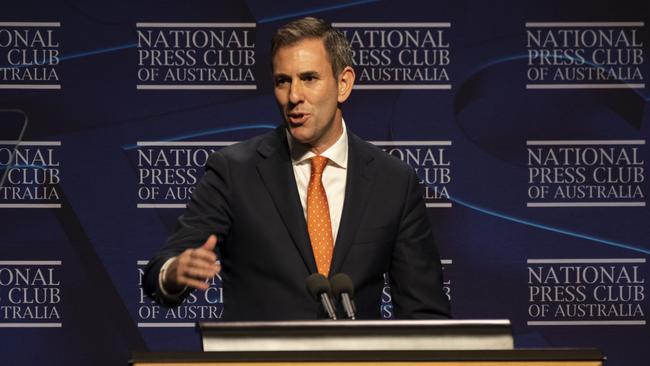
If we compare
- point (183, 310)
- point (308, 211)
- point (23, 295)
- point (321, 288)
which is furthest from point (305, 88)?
point (23, 295)

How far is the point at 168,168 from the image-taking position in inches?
190

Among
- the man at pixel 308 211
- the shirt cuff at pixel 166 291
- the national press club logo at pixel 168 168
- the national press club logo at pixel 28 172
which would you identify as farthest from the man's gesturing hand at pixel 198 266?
the national press club logo at pixel 28 172

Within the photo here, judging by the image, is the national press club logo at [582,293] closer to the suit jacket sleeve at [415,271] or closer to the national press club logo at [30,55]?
the suit jacket sleeve at [415,271]

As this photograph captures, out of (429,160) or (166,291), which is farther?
(429,160)

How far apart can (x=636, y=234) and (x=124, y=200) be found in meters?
2.21

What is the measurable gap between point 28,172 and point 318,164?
6.41 ft

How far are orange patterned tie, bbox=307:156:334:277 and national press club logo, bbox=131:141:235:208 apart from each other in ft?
5.22

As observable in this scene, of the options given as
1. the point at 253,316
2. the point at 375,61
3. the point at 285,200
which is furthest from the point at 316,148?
the point at 375,61

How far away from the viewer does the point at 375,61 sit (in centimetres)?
483

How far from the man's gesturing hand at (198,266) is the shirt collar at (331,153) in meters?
0.79

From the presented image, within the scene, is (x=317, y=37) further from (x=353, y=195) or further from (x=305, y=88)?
(x=353, y=195)

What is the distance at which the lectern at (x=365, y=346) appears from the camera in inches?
84.6

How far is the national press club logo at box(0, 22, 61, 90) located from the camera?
188 inches

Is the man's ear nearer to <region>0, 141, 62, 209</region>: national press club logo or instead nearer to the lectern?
the lectern
